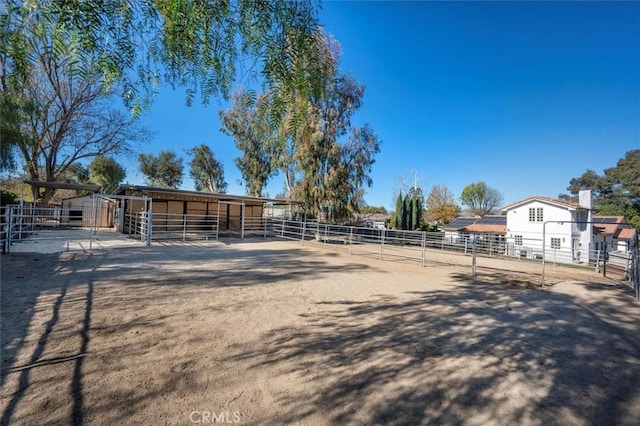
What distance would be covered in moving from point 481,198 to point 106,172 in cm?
4983

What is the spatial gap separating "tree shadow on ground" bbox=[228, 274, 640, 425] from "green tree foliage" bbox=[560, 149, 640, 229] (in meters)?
33.1

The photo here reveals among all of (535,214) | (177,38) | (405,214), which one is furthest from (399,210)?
(177,38)

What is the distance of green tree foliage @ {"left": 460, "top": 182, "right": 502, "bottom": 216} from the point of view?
145 feet

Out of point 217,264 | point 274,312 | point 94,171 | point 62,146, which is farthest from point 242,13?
point 94,171

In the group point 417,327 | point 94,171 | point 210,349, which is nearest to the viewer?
point 210,349

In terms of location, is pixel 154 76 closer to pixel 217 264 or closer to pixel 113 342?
pixel 113 342

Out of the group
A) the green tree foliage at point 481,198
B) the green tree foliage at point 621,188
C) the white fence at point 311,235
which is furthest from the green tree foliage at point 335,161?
the green tree foliage at point 481,198

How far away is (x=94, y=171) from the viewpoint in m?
24.9

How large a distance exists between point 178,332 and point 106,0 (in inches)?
115

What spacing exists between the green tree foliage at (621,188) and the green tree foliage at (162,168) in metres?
41.7

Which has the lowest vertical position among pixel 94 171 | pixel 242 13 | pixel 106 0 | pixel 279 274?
pixel 279 274

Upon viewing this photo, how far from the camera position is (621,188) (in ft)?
106

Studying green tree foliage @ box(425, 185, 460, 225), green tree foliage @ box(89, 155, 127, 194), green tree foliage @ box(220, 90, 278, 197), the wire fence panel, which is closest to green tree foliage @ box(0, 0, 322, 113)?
the wire fence panel

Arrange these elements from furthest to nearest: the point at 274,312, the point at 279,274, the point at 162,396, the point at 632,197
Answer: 1. the point at 632,197
2. the point at 279,274
3. the point at 274,312
4. the point at 162,396
